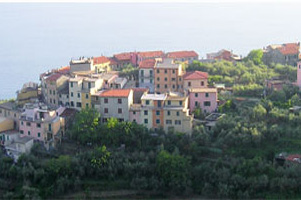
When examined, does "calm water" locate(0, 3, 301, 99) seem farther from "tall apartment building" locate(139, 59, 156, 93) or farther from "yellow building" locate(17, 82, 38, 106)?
"tall apartment building" locate(139, 59, 156, 93)

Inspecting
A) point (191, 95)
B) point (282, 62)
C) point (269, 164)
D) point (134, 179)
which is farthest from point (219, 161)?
point (282, 62)

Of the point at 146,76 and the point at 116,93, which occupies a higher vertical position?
the point at 146,76

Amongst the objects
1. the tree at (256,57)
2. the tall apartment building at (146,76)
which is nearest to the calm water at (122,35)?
the tall apartment building at (146,76)

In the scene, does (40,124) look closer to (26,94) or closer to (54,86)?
(54,86)

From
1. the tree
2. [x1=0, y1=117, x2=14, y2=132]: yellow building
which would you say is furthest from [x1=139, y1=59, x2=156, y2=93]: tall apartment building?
the tree

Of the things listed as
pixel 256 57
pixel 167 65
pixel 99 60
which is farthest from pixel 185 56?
pixel 167 65

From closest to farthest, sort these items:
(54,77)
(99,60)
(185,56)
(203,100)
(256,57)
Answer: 1. (203,100)
2. (54,77)
3. (99,60)
4. (256,57)
5. (185,56)

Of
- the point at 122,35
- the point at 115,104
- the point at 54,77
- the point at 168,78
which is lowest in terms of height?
the point at 115,104

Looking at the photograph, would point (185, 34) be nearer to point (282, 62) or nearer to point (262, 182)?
point (282, 62)
